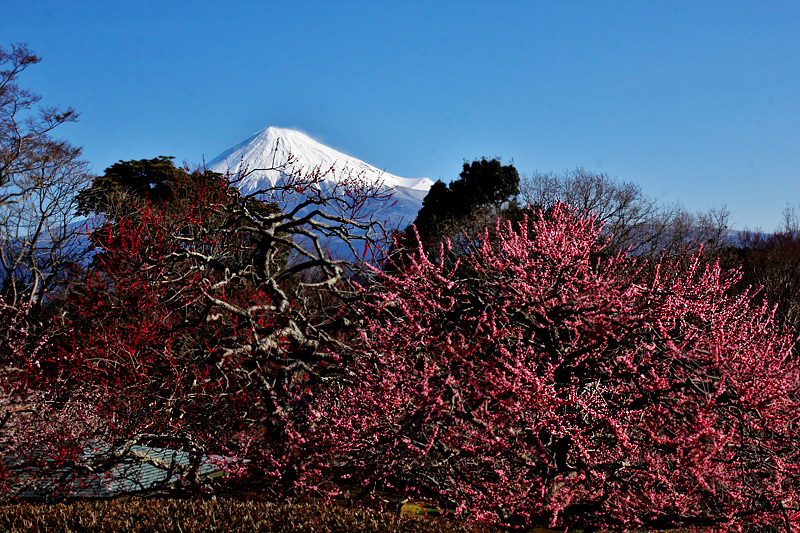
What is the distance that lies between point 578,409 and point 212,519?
353 cm

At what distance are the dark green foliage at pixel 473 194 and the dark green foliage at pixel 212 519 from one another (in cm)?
2203

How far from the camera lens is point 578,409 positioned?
17.9ft

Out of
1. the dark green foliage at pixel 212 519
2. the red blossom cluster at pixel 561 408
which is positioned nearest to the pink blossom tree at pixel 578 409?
the red blossom cluster at pixel 561 408

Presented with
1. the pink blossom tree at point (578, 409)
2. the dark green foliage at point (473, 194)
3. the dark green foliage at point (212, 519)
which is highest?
the dark green foliage at point (473, 194)

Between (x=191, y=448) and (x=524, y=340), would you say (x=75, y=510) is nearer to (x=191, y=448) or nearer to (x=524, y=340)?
(x=191, y=448)

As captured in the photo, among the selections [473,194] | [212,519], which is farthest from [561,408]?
[473,194]

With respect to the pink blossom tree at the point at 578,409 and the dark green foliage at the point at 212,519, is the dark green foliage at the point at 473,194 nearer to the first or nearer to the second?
the pink blossom tree at the point at 578,409

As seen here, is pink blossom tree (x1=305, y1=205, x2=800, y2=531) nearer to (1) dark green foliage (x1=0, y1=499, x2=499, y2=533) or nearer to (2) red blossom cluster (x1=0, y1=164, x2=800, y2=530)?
(2) red blossom cluster (x1=0, y1=164, x2=800, y2=530)

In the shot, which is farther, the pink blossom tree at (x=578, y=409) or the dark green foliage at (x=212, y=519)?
the pink blossom tree at (x=578, y=409)

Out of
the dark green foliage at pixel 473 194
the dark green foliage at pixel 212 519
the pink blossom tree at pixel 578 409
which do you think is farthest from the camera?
the dark green foliage at pixel 473 194

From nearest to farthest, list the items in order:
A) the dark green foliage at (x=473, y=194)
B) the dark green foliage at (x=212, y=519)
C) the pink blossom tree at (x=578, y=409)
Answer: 1. the dark green foliage at (x=212, y=519)
2. the pink blossom tree at (x=578, y=409)
3. the dark green foliage at (x=473, y=194)

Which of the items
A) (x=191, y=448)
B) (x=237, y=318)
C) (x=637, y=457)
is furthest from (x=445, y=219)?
(x=637, y=457)

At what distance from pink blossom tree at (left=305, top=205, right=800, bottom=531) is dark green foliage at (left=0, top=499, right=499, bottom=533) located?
1.90ft

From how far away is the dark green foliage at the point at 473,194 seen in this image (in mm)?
27252
